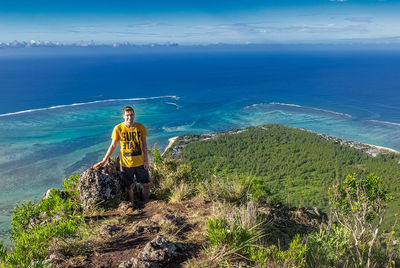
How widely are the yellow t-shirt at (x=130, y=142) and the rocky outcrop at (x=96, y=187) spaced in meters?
0.53

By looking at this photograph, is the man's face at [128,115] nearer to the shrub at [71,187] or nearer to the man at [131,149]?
the man at [131,149]

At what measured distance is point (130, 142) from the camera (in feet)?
18.8

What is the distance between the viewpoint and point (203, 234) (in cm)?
446

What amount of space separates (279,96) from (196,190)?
93709mm

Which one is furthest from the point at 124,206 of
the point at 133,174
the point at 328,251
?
the point at 328,251

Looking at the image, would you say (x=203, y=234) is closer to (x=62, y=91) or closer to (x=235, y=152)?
(x=235, y=152)

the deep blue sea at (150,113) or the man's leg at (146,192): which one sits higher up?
the man's leg at (146,192)

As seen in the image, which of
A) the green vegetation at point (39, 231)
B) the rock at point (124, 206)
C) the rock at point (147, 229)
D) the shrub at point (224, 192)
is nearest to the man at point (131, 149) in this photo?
the rock at point (124, 206)

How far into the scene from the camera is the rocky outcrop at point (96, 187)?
18.9ft

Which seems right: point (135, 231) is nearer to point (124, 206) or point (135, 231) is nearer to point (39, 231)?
point (124, 206)

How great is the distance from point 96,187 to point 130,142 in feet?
3.82

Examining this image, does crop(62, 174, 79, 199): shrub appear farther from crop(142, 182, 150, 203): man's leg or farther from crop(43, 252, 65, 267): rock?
crop(43, 252, 65, 267): rock

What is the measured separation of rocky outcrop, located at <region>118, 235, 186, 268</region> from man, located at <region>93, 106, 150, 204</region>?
2261 mm

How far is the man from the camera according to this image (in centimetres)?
566
